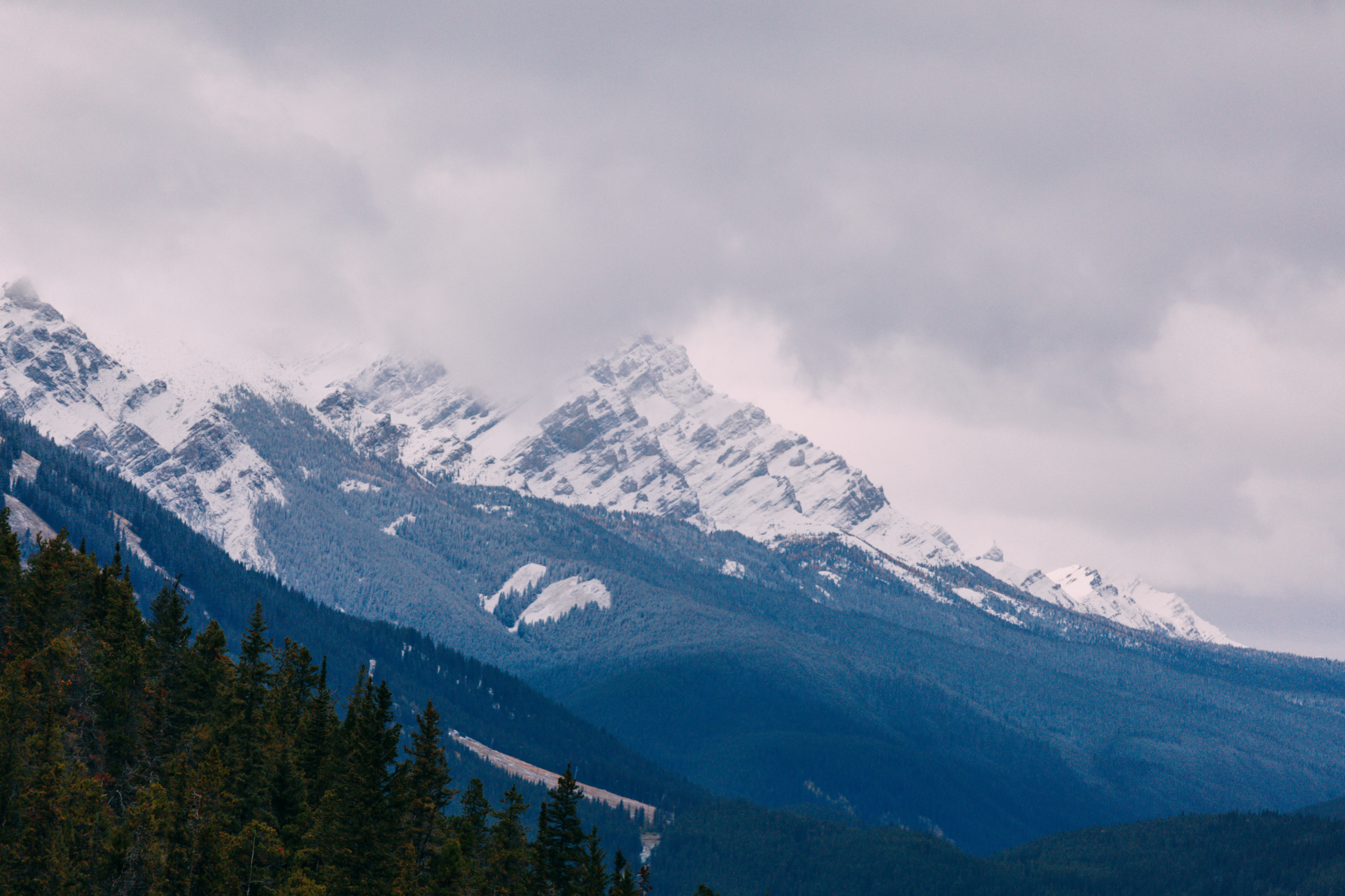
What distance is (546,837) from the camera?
3501 inches

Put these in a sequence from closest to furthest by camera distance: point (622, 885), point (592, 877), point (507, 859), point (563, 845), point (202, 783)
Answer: point (202, 783)
point (622, 885)
point (592, 877)
point (507, 859)
point (563, 845)

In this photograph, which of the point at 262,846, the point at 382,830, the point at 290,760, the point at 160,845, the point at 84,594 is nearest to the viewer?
the point at 160,845

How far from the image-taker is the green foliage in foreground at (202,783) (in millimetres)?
68812

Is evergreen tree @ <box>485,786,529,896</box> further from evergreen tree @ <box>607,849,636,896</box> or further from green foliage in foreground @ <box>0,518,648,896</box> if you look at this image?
evergreen tree @ <box>607,849,636,896</box>

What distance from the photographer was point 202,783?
73688 mm

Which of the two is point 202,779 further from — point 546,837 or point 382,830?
point 546,837

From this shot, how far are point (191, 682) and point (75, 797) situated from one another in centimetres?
2465

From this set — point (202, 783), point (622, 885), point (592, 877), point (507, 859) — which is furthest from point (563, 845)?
point (202, 783)

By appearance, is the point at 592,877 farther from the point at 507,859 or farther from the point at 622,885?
the point at 507,859

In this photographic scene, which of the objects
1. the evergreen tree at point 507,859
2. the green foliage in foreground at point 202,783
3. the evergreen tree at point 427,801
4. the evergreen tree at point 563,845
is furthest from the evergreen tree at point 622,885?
the evergreen tree at point 427,801

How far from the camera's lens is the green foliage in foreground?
68.8 meters

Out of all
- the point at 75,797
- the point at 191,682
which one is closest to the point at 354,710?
the point at 191,682

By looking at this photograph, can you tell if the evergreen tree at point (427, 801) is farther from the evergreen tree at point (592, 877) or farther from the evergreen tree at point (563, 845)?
the evergreen tree at point (592, 877)

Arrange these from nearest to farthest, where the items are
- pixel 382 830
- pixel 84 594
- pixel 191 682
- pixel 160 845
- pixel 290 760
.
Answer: pixel 160 845 < pixel 382 830 < pixel 290 760 < pixel 191 682 < pixel 84 594
